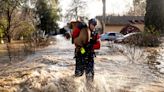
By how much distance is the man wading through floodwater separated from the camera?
28.0 feet

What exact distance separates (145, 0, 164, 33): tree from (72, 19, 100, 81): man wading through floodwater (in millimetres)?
19706

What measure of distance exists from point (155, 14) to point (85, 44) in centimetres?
2027

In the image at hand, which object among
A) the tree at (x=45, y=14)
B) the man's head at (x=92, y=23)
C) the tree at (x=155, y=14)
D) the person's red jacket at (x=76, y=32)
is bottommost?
the tree at (x=45, y=14)

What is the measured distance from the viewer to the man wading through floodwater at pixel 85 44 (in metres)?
8.53

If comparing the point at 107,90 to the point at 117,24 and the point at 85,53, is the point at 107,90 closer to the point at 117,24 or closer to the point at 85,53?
the point at 85,53

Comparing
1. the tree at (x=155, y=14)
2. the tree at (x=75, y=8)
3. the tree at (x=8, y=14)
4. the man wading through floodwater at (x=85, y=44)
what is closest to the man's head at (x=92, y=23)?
the man wading through floodwater at (x=85, y=44)

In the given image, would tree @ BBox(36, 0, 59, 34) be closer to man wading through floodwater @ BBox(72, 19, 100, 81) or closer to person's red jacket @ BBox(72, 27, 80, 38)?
man wading through floodwater @ BBox(72, 19, 100, 81)

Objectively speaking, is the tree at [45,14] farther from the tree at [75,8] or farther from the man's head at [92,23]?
the man's head at [92,23]

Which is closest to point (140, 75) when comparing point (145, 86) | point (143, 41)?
point (145, 86)

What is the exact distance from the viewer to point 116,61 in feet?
52.9

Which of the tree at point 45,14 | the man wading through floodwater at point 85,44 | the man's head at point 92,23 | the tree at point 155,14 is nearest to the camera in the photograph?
the man wading through floodwater at point 85,44

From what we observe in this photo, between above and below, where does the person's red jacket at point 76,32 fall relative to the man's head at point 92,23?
below

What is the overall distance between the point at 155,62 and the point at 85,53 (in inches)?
294

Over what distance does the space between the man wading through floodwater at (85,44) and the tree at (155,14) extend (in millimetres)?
19706
